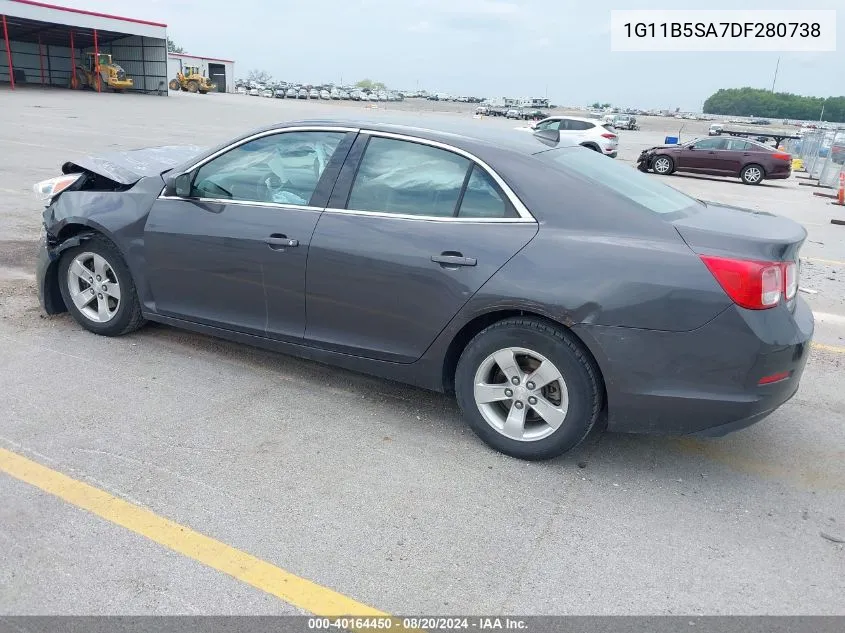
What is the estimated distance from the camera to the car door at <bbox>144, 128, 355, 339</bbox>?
3.91m

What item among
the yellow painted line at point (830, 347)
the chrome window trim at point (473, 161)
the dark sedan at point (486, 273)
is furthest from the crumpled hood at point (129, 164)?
the yellow painted line at point (830, 347)

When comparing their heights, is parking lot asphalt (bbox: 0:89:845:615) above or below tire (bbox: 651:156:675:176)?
below

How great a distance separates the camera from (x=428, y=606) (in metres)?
2.50

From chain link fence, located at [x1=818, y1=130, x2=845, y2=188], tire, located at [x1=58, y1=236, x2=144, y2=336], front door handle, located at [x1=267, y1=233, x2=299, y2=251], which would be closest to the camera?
front door handle, located at [x1=267, y1=233, x2=299, y2=251]

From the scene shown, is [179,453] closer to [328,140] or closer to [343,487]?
[343,487]

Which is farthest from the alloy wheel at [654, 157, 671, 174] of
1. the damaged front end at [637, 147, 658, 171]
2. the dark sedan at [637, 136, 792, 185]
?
the damaged front end at [637, 147, 658, 171]

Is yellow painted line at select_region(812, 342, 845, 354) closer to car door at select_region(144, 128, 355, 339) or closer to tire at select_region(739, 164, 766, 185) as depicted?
car door at select_region(144, 128, 355, 339)

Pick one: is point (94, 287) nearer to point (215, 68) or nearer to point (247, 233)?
point (247, 233)

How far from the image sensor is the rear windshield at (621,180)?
3.52 m

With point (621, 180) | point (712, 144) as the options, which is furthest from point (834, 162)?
point (621, 180)

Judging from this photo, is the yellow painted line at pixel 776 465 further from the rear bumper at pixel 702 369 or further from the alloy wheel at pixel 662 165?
the alloy wheel at pixel 662 165

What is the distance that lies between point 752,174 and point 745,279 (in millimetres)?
19786

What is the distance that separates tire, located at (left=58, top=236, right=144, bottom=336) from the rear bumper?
3110 millimetres

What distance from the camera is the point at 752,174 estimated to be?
2041 cm
